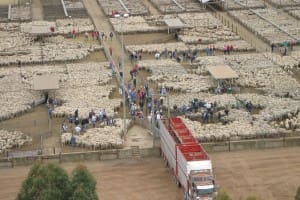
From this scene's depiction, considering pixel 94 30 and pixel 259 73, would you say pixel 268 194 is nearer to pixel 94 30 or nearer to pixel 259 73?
pixel 259 73

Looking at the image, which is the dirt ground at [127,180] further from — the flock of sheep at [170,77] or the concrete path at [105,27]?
the concrete path at [105,27]

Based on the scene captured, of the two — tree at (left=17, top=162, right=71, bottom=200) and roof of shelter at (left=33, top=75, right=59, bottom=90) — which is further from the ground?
roof of shelter at (left=33, top=75, right=59, bottom=90)

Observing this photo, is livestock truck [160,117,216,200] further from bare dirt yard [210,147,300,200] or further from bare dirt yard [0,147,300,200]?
bare dirt yard [210,147,300,200]

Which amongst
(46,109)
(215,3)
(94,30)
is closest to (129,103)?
(46,109)

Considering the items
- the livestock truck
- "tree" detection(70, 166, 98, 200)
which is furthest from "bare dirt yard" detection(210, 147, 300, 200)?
"tree" detection(70, 166, 98, 200)

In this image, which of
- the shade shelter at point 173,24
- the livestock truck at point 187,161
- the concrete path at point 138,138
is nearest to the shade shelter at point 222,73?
the concrete path at point 138,138
